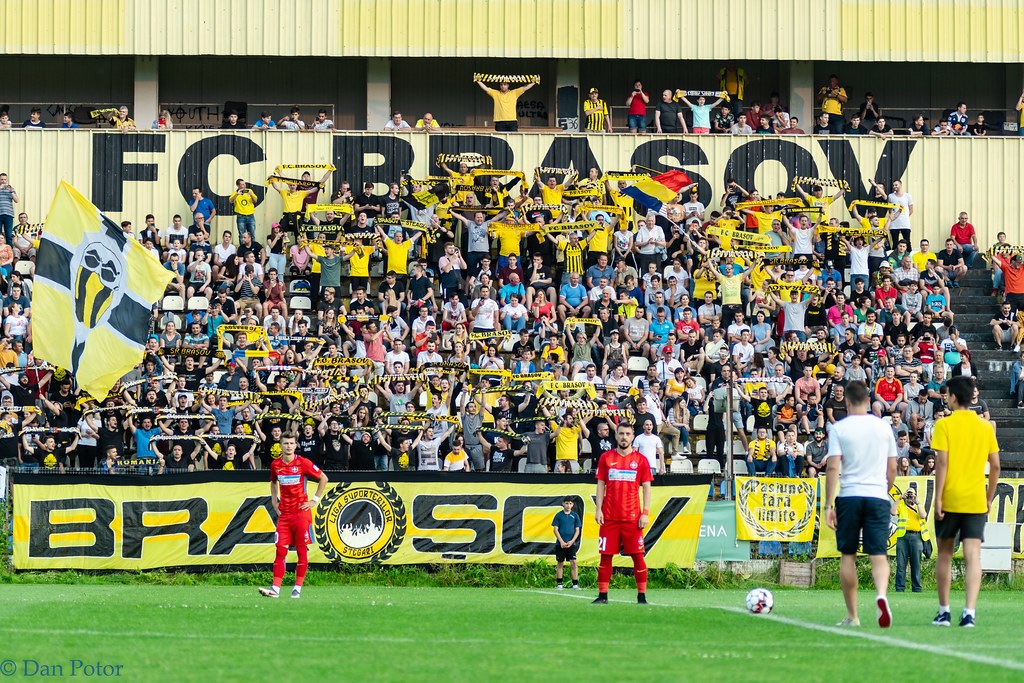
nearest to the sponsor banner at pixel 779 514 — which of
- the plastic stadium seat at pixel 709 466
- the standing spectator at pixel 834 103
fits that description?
the plastic stadium seat at pixel 709 466

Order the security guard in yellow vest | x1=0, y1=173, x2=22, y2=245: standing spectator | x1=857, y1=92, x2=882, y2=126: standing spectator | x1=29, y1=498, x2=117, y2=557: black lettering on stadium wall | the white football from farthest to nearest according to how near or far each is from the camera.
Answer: x1=857, y1=92, x2=882, y2=126: standing spectator, x1=0, y1=173, x2=22, y2=245: standing spectator, x1=29, y1=498, x2=117, y2=557: black lettering on stadium wall, the security guard in yellow vest, the white football

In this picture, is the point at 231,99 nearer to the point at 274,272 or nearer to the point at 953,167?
the point at 274,272

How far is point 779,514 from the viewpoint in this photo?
22266mm

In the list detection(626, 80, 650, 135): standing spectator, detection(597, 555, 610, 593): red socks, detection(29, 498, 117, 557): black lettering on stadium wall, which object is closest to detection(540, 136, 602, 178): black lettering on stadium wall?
detection(626, 80, 650, 135): standing spectator

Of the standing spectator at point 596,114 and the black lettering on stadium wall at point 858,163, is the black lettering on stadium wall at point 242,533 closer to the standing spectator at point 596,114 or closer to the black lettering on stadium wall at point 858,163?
Answer: the standing spectator at point 596,114

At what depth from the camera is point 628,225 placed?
31.4m

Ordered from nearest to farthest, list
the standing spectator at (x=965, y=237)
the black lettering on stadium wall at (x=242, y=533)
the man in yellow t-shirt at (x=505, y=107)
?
1. the black lettering on stadium wall at (x=242, y=533)
2. the standing spectator at (x=965, y=237)
3. the man in yellow t-shirt at (x=505, y=107)

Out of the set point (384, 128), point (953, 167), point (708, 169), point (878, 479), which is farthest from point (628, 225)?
point (878, 479)

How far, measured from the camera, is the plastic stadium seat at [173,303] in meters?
28.9

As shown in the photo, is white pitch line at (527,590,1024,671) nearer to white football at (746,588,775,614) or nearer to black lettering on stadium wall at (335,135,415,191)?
white football at (746,588,775,614)

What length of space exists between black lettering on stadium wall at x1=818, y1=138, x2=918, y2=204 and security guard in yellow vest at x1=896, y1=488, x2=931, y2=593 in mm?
14848

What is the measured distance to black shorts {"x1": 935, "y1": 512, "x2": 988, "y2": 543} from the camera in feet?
37.4

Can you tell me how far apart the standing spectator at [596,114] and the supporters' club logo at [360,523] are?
1540 cm

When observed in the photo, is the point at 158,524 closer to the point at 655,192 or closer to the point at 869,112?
the point at 655,192
